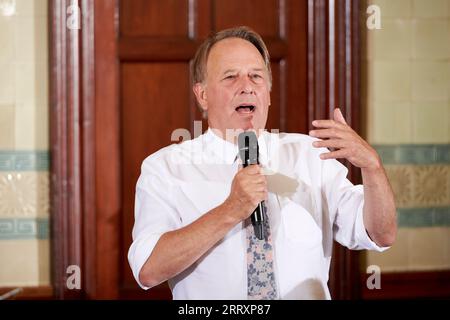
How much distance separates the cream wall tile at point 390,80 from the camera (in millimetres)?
1971

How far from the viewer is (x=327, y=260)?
135 cm

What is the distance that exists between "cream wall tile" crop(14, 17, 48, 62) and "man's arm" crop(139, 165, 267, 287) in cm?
89

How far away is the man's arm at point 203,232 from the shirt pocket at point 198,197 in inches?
4.3

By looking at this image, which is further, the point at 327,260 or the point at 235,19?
the point at 235,19

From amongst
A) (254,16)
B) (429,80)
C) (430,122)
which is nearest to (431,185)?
(430,122)

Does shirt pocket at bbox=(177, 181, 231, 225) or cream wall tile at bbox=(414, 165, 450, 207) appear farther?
cream wall tile at bbox=(414, 165, 450, 207)

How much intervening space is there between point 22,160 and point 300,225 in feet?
3.03

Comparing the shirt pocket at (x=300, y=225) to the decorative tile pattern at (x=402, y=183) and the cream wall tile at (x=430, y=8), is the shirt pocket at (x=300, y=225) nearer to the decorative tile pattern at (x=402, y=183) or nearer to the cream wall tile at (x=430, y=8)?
the decorative tile pattern at (x=402, y=183)

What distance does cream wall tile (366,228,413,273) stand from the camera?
200 cm

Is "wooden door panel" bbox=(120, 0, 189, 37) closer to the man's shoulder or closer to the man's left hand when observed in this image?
the man's shoulder

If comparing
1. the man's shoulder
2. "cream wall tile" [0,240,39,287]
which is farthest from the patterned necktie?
"cream wall tile" [0,240,39,287]

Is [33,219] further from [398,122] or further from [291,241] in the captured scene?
[398,122]
